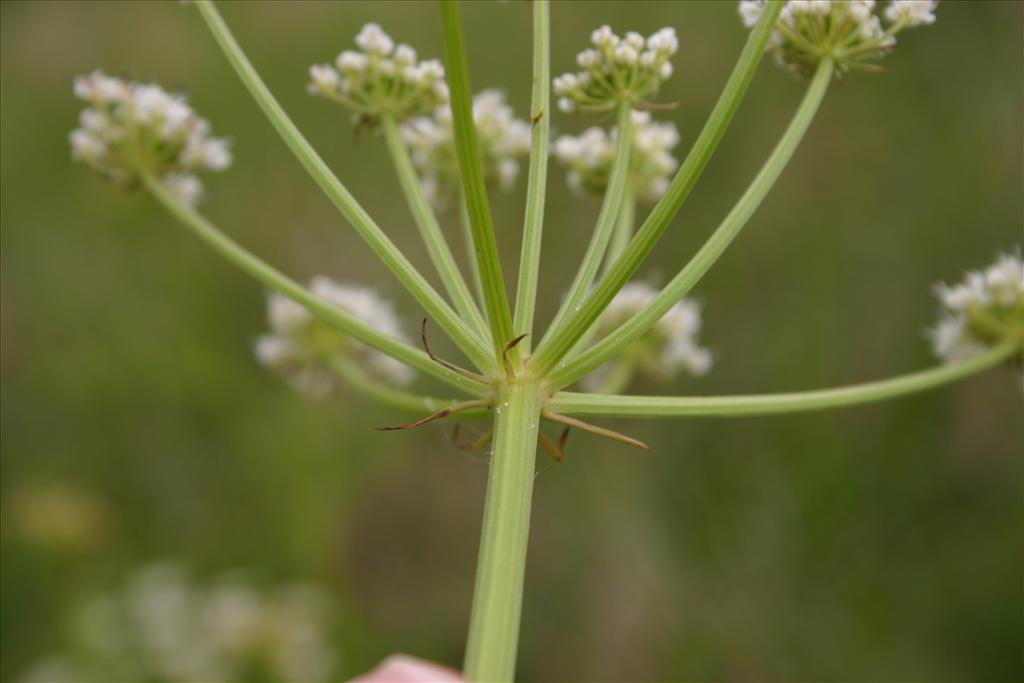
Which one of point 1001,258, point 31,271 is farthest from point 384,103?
point 31,271

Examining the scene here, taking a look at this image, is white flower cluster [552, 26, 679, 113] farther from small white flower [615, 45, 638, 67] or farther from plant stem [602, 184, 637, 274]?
plant stem [602, 184, 637, 274]

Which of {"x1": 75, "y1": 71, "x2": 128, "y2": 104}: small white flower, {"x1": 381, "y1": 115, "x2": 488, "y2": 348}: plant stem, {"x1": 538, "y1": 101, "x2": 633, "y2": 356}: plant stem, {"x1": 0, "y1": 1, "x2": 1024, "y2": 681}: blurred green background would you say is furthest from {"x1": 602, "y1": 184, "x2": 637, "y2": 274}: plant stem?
{"x1": 0, "y1": 1, "x2": 1024, "y2": 681}: blurred green background

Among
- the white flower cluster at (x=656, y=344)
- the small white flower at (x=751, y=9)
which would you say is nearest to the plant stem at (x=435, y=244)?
the small white flower at (x=751, y=9)

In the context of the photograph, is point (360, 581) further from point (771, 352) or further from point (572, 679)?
point (771, 352)

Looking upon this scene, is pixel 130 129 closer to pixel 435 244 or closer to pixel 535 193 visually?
pixel 435 244

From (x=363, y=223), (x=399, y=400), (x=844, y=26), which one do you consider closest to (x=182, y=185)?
(x=399, y=400)
